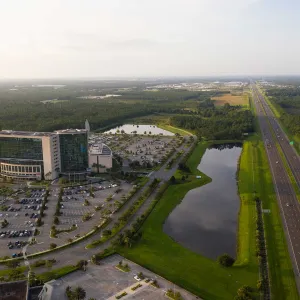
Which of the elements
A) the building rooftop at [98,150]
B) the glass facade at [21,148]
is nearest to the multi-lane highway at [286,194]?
the building rooftop at [98,150]

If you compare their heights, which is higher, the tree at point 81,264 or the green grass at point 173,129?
the green grass at point 173,129

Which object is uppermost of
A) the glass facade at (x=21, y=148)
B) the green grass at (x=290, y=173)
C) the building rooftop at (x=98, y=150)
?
the glass facade at (x=21, y=148)

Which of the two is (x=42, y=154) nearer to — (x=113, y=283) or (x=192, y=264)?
(x=113, y=283)

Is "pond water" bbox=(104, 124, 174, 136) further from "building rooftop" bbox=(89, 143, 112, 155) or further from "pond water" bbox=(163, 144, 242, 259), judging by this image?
"pond water" bbox=(163, 144, 242, 259)

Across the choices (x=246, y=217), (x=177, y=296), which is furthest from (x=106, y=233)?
(x=246, y=217)

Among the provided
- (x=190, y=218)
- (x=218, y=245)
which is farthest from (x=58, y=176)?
(x=218, y=245)

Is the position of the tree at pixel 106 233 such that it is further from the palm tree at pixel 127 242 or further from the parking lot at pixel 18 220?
the parking lot at pixel 18 220

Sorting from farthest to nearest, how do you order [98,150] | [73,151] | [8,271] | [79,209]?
1. [98,150]
2. [73,151]
3. [79,209]
4. [8,271]
